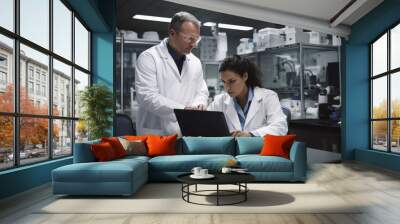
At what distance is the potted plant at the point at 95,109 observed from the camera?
24.1 feet

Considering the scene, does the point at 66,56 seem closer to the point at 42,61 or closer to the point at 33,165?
the point at 42,61

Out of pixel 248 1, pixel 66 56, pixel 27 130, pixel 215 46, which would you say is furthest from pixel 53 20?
pixel 248 1

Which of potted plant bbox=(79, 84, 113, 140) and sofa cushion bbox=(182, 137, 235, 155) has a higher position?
potted plant bbox=(79, 84, 113, 140)

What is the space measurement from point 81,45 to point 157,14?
168 cm

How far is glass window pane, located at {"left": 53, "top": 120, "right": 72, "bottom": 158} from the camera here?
646 cm

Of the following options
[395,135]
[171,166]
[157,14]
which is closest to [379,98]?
[395,135]

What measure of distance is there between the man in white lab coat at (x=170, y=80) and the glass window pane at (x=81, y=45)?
112cm

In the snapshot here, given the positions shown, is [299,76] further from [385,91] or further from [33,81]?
[33,81]

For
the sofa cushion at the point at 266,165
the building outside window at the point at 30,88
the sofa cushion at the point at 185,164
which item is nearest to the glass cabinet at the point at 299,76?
the sofa cushion at the point at 266,165

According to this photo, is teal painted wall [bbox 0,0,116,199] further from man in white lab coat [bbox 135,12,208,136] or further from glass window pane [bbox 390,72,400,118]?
glass window pane [bbox 390,72,400,118]

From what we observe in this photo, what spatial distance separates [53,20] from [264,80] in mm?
4296

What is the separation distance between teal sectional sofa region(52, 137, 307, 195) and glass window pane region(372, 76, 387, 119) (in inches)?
139

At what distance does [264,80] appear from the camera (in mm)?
8320

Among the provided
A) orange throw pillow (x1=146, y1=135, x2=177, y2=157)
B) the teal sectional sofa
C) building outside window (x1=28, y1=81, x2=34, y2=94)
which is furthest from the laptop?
building outside window (x1=28, y1=81, x2=34, y2=94)
